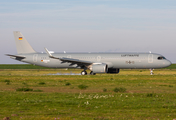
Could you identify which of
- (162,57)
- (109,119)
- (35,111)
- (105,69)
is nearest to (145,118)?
(109,119)

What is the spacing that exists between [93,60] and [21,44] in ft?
49.9

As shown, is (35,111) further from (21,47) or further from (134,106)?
(21,47)

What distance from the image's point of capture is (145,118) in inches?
456

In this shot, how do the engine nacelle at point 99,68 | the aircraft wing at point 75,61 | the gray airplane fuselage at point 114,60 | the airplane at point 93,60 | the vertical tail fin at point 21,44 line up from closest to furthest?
1. the engine nacelle at point 99,68
2. the aircraft wing at point 75,61
3. the airplane at point 93,60
4. the gray airplane fuselage at point 114,60
5. the vertical tail fin at point 21,44

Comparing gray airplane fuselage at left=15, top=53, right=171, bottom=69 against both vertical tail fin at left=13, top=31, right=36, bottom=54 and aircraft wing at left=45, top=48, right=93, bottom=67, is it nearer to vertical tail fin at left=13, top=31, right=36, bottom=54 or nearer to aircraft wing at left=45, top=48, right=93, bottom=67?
vertical tail fin at left=13, top=31, right=36, bottom=54

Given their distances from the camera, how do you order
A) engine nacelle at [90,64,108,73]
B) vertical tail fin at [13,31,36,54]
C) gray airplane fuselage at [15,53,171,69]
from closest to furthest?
engine nacelle at [90,64,108,73] < gray airplane fuselage at [15,53,171,69] < vertical tail fin at [13,31,36,54]

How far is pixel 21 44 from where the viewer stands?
5341cm

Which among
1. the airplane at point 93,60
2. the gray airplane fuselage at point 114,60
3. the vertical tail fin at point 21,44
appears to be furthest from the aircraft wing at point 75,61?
the vertical tail fin at point 21,44

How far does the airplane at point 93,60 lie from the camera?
47800 mm

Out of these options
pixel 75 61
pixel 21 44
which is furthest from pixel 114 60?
pixel 21 44

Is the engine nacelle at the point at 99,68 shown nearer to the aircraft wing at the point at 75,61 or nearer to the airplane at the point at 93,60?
the airplane at the point at 93,60

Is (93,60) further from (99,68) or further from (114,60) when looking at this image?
(99,68)

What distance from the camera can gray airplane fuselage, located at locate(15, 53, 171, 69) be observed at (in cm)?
4794

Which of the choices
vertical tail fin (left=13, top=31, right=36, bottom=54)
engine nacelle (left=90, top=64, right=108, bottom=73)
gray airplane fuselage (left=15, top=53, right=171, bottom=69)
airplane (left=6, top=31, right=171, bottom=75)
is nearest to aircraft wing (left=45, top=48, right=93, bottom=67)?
airplane (left=6, top=31, right=171, bottom=75)
